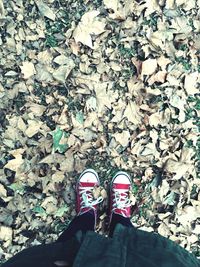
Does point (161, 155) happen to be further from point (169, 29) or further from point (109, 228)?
point (169, 29)

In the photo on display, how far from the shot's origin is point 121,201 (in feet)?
6.94

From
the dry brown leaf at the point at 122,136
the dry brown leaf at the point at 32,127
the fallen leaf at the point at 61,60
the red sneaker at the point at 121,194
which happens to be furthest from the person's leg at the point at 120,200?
the fallen leaf at the point at 61,60

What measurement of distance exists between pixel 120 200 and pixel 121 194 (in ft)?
0.09

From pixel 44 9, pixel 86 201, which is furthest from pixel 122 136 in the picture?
pixel 44 9

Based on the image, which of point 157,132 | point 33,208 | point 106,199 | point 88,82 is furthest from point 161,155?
point 33,208

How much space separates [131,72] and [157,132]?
29cm

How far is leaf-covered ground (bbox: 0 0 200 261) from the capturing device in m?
2.07

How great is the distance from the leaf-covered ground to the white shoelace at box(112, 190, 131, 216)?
0.10 m

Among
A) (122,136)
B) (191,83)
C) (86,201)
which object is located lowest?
(86,201)

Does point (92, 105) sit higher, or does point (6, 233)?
point (92, 105)

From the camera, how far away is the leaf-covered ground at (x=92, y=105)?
2.07m

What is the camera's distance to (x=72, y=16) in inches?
81.7

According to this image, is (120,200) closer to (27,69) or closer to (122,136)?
(122,136)

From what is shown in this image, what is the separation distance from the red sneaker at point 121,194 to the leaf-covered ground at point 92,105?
4cm
